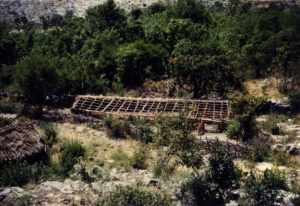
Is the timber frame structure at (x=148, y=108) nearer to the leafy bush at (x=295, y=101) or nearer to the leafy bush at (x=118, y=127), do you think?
the leafy bush at (x=118, y=127)

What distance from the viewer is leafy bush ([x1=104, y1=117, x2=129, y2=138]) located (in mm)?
9789

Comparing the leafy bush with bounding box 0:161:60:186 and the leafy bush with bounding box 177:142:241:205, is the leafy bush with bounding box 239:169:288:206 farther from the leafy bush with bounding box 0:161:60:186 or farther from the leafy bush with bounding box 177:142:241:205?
the leafy bush with bounding box 0:161:60:186

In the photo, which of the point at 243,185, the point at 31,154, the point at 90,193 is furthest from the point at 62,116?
the point at 243,185

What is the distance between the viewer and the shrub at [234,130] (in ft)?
27.7

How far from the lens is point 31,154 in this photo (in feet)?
26.0

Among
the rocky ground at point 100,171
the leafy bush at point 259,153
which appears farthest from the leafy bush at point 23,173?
the leafy bush at point 259,153

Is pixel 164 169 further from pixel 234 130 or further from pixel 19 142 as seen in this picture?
pixel 19 142

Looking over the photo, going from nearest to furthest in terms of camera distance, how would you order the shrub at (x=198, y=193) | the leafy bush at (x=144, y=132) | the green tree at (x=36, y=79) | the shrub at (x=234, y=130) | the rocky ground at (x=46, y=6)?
the shrub at (x=198, y=193) → the shrub at (x=234, y=130) → the leafy bush at (x=144, y=132) → the green tree at (x=36, y=79) → the rocky ground at (x=46, y=6)

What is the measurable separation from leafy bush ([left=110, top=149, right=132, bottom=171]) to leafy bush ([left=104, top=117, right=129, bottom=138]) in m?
1.18

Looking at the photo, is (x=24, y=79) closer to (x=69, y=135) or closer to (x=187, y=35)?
(x=69, y=135)

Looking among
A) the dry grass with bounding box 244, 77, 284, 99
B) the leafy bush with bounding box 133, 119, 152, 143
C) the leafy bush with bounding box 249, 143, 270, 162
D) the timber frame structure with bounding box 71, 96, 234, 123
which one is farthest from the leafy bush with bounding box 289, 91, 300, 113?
the leafy bush with bounding box 133, 119, 152, 143

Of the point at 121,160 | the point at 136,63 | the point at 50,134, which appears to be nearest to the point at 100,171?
the point at 121,160

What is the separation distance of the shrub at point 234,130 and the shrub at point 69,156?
4.86 metres

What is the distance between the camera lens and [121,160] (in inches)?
328
